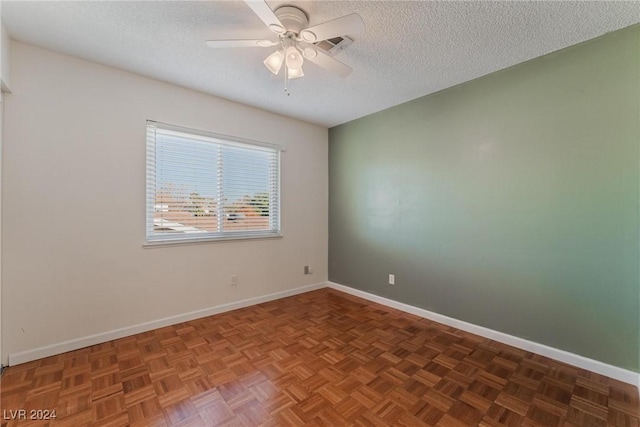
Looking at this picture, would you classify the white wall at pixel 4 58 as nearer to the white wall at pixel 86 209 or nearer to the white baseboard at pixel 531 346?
the white wall at pixel 86 209

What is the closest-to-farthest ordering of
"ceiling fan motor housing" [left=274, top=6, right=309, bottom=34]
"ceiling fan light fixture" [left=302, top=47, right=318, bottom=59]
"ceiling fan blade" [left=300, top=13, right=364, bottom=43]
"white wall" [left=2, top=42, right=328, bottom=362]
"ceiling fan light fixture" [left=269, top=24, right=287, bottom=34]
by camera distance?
"ceiling fan blade" [left=300, top=13, right=364, bottom=43] → "ceiling fan light fixture" [left=269, top=24, right=287, bottom=34] → "ceiling fan motor housing" [left=274, top=6, right=309, bottom=34] → "ceiling fan light fixture" [left=302, top=47, right=318, bottom=59] → "white wall" [left=2, top=42, right=328, bottom=362]

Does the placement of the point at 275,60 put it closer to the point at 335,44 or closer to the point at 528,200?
the point at 335,44

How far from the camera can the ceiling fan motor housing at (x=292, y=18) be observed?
1671 mm

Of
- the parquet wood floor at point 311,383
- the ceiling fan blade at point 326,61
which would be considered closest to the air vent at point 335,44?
the ceiling fan blade at point 326,61

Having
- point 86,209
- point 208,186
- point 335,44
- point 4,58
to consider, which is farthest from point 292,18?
point 86,209

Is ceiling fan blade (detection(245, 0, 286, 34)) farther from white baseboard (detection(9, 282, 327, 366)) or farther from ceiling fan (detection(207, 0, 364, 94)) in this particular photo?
white baseboard (detection(9, 282, 327, 366))

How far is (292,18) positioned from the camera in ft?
5.57

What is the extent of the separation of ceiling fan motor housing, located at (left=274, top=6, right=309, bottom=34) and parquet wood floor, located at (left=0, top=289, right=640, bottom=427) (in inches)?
92.7

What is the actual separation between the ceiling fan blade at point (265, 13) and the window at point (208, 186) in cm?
174

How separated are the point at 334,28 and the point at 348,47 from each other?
652mm

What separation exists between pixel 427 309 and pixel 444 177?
1458 millimetres

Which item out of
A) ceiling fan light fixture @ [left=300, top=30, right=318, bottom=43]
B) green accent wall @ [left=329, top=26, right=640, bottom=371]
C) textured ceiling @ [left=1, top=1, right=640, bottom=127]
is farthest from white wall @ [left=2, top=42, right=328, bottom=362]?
green accent wall @ [left=329, top=26, right=640, bottom=371]

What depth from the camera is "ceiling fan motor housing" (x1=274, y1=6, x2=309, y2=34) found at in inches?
65.8

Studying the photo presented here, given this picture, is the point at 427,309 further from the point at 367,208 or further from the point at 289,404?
the point at 289,404
